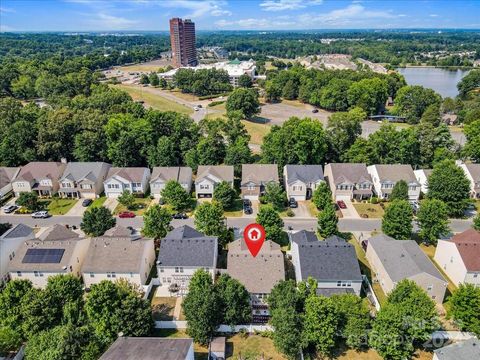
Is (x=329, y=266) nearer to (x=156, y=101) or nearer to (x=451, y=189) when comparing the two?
(x=451, y=189)

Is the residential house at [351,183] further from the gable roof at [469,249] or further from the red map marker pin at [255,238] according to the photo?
the red map marker pin at [255,238]

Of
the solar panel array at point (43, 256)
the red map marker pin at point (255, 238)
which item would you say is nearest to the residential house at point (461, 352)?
the red map marker pin at point (255, 238)

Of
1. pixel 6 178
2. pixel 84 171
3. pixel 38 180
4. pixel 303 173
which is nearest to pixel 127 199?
pixel 84 171

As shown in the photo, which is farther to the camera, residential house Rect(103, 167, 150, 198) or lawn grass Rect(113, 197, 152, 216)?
residential house Rect(103, 167, 150, 198)

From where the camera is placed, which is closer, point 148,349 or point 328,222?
point 148,349

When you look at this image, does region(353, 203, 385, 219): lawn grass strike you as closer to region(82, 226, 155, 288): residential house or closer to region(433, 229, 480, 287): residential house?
region(433, 229, 480, 287): residential house

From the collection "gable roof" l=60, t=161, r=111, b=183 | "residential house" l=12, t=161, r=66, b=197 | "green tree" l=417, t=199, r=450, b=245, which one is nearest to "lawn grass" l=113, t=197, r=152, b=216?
"gable roof" l=60, t=161, r=111, b=183
